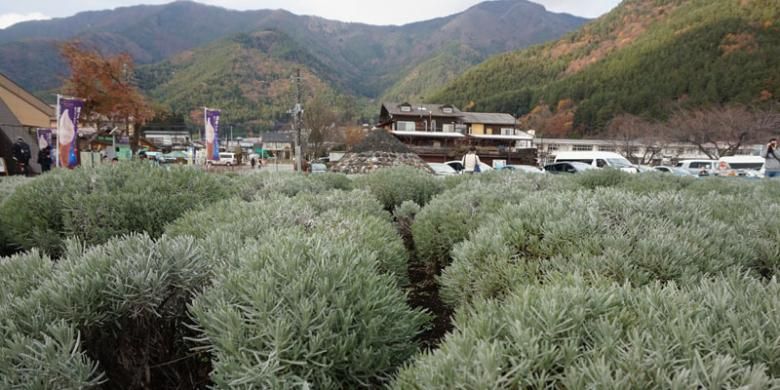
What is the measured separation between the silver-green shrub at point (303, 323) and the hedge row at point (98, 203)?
3.00 meters

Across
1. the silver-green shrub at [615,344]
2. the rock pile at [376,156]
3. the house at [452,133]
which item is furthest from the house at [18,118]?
the house at [452,133]

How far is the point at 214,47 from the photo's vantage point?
119 m

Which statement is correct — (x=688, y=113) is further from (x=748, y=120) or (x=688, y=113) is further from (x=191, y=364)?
(x=191, y=364)

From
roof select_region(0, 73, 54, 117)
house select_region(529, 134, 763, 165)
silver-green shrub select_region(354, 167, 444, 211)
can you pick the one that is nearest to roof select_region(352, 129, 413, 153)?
silver-green shrub select_region(354, 167, 444, 211)

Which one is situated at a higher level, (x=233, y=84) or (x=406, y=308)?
(x=233, y=84)

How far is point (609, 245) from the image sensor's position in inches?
90.5

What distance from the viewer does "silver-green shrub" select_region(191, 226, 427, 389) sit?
1.34m

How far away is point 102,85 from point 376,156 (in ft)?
65.2

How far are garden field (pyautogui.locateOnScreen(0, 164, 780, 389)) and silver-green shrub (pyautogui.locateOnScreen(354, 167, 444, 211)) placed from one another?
13.0 feet

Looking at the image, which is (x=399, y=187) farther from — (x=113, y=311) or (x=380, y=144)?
(x=380, y=144)

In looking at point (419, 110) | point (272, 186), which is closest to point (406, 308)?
point (272, 186)

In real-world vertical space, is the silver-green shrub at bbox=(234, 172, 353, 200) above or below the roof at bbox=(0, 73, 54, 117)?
below

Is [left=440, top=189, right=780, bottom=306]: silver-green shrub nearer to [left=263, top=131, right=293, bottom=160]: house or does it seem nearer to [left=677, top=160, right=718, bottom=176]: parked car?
[left=677, top=160, right=718, bottom=176]: parked car

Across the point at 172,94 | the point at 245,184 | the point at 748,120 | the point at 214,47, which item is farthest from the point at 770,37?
the point at 214,47
